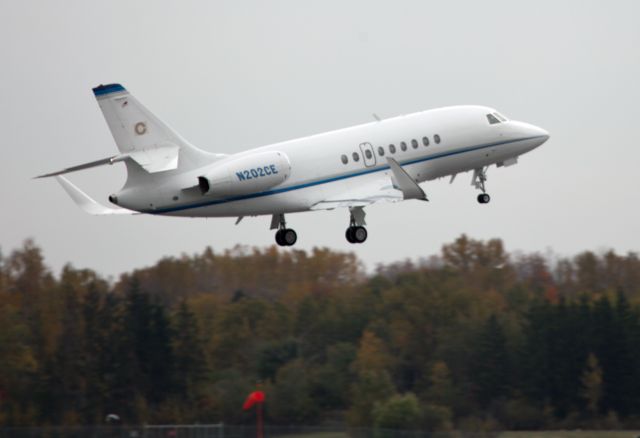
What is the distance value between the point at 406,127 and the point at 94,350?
2342 inches

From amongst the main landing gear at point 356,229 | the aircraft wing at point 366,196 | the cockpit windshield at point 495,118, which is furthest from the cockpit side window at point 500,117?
the main landing gear at point 356,229

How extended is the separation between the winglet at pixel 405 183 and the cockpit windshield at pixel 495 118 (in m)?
6.53

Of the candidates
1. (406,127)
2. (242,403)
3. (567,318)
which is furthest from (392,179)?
(567,318)

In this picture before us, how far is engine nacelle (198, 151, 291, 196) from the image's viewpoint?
47469 millimetres

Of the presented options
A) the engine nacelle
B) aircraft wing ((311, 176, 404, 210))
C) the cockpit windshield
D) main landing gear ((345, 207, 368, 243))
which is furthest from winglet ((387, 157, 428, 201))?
the cockpit windshield

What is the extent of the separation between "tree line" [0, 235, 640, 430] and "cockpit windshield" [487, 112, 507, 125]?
32.3 m

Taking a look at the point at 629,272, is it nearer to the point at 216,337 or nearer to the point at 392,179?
the point at 216,337

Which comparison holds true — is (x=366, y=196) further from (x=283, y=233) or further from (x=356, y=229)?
(x=283, y=233)

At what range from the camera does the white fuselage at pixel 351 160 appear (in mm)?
47812

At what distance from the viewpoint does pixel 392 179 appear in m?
52.1

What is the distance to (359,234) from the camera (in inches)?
2056

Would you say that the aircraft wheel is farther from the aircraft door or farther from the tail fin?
the tail fin

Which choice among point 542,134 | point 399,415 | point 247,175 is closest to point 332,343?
point 399,415

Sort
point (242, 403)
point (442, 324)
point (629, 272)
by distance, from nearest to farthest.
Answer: point (242, 403) → point (442, 324) → point (629, 272)
